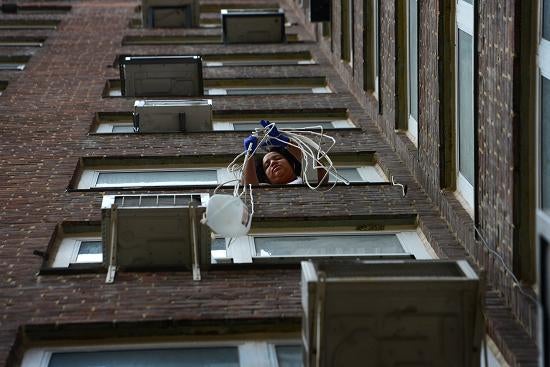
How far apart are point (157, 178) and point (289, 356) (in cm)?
651

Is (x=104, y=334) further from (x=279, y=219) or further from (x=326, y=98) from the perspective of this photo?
(x=326, y=98)

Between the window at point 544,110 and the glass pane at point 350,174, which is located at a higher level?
the glass pane at point 350,174

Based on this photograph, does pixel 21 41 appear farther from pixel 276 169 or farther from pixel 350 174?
pixel 276 169

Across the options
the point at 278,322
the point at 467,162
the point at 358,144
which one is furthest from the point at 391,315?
the point at 358,144

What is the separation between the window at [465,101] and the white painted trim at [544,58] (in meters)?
2.04

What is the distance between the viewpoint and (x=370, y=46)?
19547 mm

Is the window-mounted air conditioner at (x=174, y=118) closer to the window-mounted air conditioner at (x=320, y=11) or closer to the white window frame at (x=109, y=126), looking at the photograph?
the white window frame at (x=109, y=126)

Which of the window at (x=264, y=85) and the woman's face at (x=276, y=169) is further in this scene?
the window at (x=264, y=85)

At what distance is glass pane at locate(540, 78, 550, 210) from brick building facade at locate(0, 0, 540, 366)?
0.80ft

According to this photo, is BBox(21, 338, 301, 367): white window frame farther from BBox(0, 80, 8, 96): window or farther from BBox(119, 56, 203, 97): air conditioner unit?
BBox(0, 80, 8, 96): window

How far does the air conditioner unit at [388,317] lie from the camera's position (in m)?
8.59

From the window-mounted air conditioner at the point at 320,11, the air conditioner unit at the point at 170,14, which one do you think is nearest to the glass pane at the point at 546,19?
the window-mounted air conditioner at the point at 320,11

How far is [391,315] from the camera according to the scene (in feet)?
28.5

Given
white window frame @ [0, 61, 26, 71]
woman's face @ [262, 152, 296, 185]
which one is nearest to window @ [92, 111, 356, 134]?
woman's face @ [262, 152, 296, 185]
